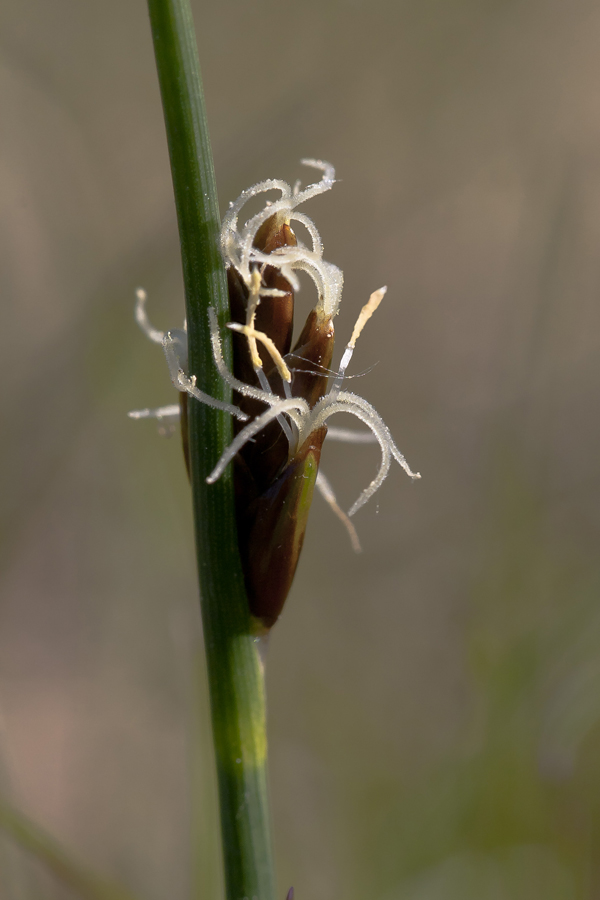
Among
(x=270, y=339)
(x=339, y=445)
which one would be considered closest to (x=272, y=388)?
(x=270, y=339)

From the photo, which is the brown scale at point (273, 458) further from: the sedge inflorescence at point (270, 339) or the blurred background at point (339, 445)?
the blurred background at point (339, 445)

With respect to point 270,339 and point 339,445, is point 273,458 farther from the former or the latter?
point 339,445

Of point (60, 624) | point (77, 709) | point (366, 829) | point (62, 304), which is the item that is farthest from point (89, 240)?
point (366, 829)

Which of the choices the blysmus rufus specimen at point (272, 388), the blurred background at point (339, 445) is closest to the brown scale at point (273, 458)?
the blysmus rufus specimen at point (272, 388)

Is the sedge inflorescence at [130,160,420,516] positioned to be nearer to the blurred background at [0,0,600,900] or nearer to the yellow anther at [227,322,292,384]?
the yellow anther at [227,322,292,384]

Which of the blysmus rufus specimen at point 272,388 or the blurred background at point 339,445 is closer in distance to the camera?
the blysmus rufus specimen at point 272,388

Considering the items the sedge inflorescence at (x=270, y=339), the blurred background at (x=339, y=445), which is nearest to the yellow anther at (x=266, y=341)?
the sedge inflorescence at (x=270, y=339)

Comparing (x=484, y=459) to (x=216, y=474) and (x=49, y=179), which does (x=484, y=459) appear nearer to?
(x=49, y=179)
